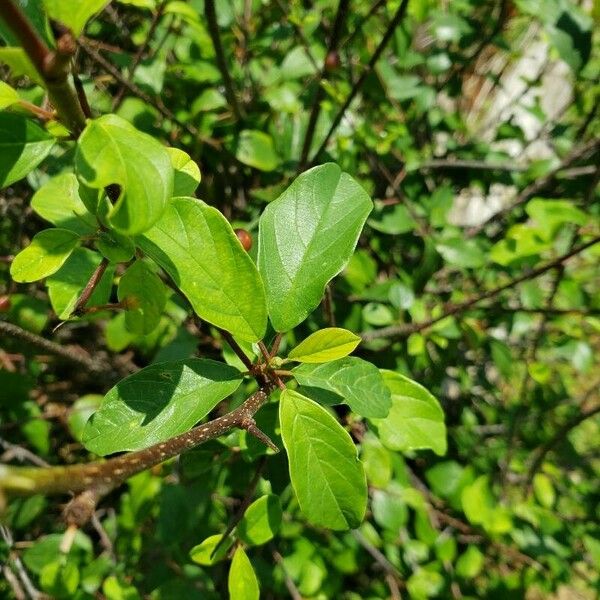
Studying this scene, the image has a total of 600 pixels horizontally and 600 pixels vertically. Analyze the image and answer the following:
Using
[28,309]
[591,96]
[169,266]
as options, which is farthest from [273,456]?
[591,96]

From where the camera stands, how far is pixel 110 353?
1877 mm

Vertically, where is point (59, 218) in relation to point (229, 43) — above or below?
above

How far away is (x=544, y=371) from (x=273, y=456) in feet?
3.21

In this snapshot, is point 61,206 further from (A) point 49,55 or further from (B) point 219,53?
(B) point 219,53

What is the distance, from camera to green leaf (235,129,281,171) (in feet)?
5.06

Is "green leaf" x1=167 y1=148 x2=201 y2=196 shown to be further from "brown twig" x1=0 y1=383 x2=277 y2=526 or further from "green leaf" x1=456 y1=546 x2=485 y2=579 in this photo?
"green leaf" x1=456 y1=546 x2=485 y2=579

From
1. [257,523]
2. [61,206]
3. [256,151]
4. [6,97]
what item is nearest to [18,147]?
[6,97]

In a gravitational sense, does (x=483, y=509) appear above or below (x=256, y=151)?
below

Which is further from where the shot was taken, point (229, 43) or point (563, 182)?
point (563, 182)

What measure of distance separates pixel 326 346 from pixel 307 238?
0.51ft

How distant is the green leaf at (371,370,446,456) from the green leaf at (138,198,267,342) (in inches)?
14.3

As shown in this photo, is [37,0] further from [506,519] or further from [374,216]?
[506,519]

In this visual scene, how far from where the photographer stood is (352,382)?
0.76 meters

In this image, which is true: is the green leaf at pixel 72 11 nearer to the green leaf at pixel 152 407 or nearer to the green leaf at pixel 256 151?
the green leaf at pixel 152 407
